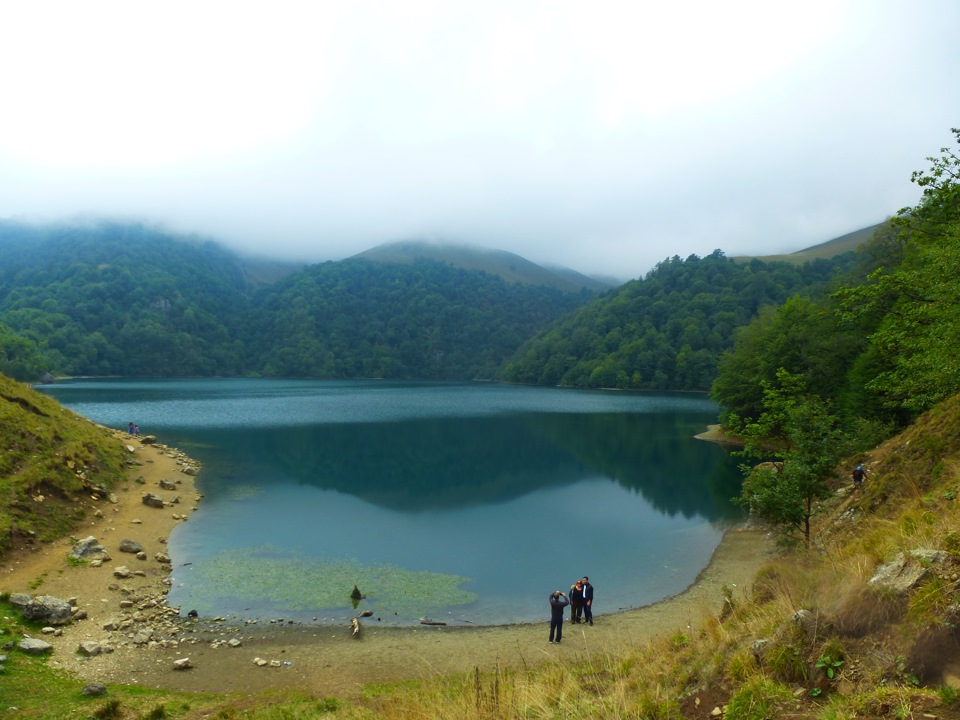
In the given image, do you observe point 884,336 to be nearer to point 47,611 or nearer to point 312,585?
point 312,585

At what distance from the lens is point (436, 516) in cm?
3484

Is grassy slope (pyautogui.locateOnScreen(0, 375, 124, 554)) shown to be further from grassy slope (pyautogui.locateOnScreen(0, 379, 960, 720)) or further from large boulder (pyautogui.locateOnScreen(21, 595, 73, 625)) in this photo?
grassy slope (pyautogui.locateOnScreen(0, 379, 960, 720))

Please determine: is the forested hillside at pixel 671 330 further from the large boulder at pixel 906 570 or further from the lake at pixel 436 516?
the large boulder at pixel 906 570

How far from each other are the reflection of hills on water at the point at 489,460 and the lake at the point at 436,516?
0.76ft

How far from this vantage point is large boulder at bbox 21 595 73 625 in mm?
15984

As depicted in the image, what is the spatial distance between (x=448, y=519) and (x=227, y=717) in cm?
2432

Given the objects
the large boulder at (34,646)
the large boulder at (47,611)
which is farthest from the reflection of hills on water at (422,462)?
the large boulder at (34,646)

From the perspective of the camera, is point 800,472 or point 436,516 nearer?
point 800,472

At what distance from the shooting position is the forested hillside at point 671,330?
15838cm

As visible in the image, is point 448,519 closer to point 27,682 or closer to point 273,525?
point 273,525

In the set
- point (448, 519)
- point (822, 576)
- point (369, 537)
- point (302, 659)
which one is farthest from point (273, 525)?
point (822, 576)

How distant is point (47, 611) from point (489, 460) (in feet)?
131

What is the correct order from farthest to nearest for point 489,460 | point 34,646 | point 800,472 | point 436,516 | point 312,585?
point 489,460 → point 436,516 → point 312,585 → point 800,472 → point 34,646

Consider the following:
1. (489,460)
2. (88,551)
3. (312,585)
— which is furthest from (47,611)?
(489,460)
